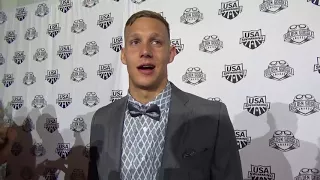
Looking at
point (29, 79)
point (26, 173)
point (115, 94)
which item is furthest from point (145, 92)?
point (26, 173)

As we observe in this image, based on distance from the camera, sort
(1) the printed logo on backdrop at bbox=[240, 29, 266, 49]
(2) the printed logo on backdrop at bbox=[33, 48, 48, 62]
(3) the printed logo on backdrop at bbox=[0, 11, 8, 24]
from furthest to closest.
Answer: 1. (3) the printed logo on backdrop at bbox=[0, 11, 8, 24]
2. (2) the printed logo on backdrop at bbox=[33, 48, 48, 62]
3. (1) the printed logo on backdrop at bbox=[240, 29, 266, 49]

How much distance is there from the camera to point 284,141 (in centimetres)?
194

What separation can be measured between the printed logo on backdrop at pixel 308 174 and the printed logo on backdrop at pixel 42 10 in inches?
101

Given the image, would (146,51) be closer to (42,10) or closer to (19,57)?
(42,10)

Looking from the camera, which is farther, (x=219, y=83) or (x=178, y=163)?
(x=219, y=83)

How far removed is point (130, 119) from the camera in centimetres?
116

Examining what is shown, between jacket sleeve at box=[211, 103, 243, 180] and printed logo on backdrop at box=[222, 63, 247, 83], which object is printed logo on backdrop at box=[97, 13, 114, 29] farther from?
jacket sleeve at box=[211, 103, 243, 180]

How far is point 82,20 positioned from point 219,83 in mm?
1404

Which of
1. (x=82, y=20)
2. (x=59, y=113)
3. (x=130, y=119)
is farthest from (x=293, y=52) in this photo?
(x=59, y=113)

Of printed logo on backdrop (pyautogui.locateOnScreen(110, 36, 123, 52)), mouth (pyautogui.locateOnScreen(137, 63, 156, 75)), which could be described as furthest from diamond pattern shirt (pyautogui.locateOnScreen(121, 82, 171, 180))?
printed logo on backdrop (pyautogui.locateOnScreen(110, 36, 123, 52))

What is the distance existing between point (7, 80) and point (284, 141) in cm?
266

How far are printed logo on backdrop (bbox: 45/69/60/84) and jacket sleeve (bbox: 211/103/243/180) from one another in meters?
2.13

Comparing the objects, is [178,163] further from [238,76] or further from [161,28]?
[238,76]

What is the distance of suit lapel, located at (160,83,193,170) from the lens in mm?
1038
